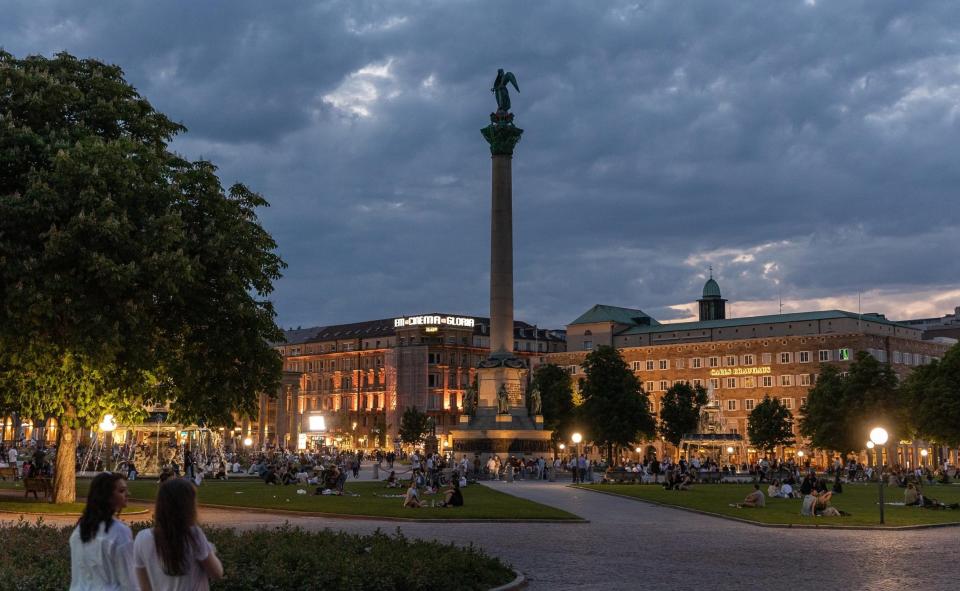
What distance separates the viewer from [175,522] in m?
8.16

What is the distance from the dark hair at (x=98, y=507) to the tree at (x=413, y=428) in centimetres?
14626

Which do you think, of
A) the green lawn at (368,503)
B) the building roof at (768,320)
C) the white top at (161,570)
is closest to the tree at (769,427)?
the building roof at (768,320)

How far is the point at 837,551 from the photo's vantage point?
2595 centimetres

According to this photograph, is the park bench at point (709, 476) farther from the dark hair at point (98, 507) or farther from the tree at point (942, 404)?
the dark hair at point (98, 507)

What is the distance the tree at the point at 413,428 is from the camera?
15438cm

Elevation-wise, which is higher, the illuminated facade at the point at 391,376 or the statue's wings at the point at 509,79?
the statue's wings at the point at 509,79

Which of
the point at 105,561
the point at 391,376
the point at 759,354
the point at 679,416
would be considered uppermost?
the point at 759,354

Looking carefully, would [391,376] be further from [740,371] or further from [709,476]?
[709,476]

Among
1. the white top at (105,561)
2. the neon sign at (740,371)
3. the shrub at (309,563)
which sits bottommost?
the shrub at (309,563)

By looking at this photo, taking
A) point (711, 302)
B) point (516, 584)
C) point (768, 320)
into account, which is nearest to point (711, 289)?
point (711, 302)

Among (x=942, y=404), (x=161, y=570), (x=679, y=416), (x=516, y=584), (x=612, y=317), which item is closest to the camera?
(x=161, y=570)

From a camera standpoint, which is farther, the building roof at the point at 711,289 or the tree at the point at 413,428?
the building roof at the point at 711,289

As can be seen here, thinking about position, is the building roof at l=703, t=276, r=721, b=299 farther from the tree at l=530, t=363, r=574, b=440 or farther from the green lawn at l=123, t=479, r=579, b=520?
the green lawn at l=123, t=479, r=579, b=520

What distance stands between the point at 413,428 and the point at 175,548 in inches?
5809
